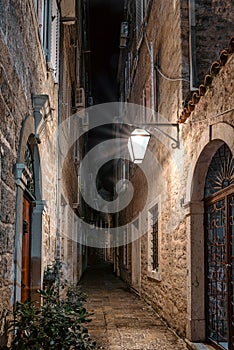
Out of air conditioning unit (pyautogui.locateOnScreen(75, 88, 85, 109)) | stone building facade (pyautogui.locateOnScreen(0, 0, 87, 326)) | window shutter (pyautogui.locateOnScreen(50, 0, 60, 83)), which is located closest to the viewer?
stone building facade (pyautogui.locateOnScreen(0, 0, 87, 326))

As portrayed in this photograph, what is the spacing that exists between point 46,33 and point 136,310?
5976 mm

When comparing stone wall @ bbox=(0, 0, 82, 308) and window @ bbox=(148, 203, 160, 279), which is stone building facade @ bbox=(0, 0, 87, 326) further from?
window @ bbox=(148, 203, 160, 279)

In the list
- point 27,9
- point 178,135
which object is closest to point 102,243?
point 178,135

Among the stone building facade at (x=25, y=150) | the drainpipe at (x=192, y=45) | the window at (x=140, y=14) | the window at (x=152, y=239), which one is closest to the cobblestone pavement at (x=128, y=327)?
the window at (x=152, y=239)

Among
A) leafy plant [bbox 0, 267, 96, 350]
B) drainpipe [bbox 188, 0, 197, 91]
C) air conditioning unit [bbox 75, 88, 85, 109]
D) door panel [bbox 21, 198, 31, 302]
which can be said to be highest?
air conditioning unit [bbox 75, 88, 85, 109]

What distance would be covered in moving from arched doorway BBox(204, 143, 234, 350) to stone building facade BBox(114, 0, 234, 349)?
0.01 metres

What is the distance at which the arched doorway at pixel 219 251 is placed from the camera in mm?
5582

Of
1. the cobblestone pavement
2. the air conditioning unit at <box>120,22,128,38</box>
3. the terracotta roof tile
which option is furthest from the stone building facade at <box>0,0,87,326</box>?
the air conditioning unit at <box>120,22,128,38</box>

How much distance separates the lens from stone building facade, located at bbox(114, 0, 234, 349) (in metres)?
5.61

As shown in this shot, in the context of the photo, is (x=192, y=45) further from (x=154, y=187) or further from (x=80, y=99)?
(x=80, y=99)

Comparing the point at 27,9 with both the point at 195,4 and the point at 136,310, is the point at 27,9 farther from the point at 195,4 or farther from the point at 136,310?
the point at 136,310

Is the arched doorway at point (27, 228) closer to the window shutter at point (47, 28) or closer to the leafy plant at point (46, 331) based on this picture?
the leafy plant at point (46, 331)

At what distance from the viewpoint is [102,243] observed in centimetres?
3938

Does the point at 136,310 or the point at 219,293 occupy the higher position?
the point at 219,293
